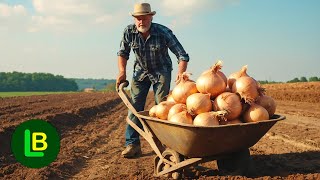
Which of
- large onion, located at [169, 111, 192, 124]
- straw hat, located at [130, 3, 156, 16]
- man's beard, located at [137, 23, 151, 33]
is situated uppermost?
straw hat, located at [130, 3, 156, 16]

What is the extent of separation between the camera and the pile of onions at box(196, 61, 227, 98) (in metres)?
4.22

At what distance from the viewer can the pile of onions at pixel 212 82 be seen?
13.8 ft

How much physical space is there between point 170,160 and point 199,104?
3.14ft

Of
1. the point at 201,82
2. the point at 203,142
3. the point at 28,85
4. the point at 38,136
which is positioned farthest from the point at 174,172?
the point at 28,85

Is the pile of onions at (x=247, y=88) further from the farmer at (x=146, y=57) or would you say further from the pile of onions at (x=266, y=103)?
the farmer at (x=146, y=57)

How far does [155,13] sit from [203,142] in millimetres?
2512

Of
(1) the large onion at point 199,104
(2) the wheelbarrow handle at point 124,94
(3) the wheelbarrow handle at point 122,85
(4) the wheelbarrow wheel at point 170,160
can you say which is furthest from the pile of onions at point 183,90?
(3) the wheelbarrow handle at point 122,85

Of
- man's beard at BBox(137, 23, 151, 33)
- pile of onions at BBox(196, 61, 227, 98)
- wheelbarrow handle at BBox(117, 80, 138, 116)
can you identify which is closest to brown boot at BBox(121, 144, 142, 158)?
wheelbarrow handle at BBox(117, 80, 138, 116)

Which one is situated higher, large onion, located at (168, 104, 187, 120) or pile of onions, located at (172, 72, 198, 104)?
pile of onions, located at (172, 72, 198, 104)

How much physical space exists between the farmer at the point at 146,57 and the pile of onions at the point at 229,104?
1.52 m

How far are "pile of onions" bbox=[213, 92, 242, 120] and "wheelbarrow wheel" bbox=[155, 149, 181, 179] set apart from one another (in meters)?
0.79

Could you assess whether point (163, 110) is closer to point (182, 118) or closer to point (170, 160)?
point (182, 118)

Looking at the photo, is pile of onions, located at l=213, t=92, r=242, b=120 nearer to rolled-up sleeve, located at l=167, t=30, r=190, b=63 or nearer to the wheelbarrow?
the wheelbarrow

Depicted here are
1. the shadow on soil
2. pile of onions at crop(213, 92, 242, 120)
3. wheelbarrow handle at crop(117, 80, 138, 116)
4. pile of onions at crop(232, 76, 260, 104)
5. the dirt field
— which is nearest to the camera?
pile of onions at crop(213, 92, 242, 120)
